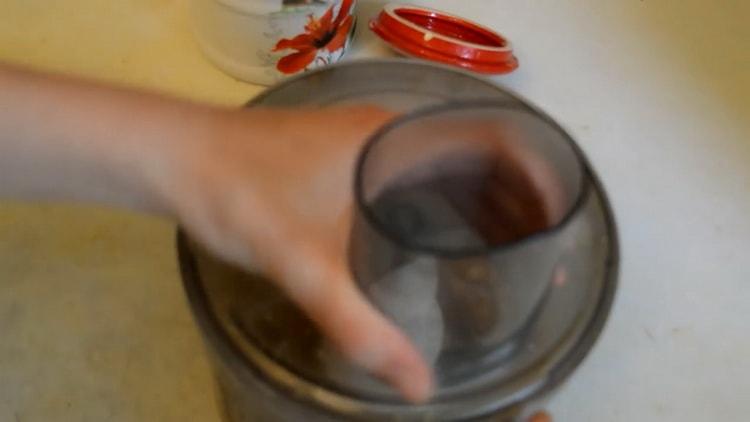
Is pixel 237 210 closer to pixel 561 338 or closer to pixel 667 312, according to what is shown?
pixel 561 338

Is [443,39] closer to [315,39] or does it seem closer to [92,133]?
[315,39]

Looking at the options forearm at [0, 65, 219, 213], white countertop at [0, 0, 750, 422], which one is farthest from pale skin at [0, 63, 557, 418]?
white countertop at [0, 0, 750, 422]

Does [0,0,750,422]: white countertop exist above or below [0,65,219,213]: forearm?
below

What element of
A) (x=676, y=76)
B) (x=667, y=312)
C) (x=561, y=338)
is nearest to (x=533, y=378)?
(x=561, y=338)

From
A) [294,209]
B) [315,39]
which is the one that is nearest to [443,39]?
[315,39]

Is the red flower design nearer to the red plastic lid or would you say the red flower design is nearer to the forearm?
the red plastic lid
